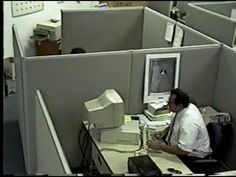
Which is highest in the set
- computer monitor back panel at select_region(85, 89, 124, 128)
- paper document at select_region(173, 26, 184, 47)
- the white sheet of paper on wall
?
the white sheet of paper on wall

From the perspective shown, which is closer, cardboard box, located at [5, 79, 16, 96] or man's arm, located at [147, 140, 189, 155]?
man's arm, located at [147, 140, 189, 155]

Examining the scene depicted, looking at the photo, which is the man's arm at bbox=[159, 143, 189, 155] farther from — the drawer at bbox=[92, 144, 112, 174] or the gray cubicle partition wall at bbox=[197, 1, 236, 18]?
the gray cubicle partition wall at bbox=[197, 1, 236, 18]

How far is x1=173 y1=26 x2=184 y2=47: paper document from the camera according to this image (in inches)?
151

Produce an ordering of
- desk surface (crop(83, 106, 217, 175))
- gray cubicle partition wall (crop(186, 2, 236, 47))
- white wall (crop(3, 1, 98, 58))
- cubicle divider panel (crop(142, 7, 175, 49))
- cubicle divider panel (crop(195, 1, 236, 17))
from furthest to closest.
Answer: white wall (crop(3, 1, 98, 58))
cubicle divider panel (crop(195, 1, 236, 17))
cubicle divider panel (crop(142, 7, 175, 49))
gray cubicle partition wall (crop(186, 2, 236, 47))
desk surface (crop(83, 106, 217, 175))

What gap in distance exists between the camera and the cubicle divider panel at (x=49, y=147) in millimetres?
1929

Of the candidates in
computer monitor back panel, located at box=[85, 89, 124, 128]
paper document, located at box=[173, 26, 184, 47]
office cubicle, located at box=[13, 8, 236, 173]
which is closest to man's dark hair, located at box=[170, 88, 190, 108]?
computer monitor back panel, located at box=[85, 89, 124, 128]

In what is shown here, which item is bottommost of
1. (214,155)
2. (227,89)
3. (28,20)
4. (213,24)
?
(214,155)

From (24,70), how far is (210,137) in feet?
4.52

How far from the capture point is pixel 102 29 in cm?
456

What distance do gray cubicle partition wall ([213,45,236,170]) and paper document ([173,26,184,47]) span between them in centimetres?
61

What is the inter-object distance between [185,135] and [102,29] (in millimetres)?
2229

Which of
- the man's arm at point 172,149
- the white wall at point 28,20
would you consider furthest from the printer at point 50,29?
the man's arm at point 172,149

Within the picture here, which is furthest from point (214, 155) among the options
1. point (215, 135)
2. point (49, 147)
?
point (49, 147)

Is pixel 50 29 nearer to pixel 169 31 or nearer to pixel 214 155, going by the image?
pixel 169 31
